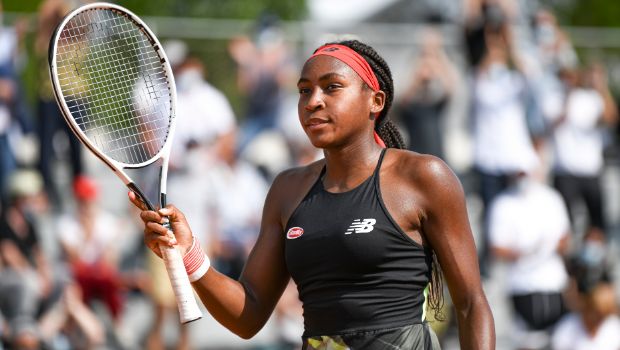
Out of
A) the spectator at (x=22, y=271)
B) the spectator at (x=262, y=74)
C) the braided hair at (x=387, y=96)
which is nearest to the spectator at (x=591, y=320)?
the spectator at (x=262, y=74)

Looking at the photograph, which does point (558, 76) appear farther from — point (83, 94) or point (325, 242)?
point (325, 242)

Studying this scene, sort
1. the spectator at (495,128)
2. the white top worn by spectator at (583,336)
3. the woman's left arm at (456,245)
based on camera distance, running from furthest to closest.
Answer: the spectator at (495,128), the white top worn by spectator at (583,336), the woman's left arm at (456,245)

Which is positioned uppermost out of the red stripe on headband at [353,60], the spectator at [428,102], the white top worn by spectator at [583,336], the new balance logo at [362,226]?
the red stripe on headband at [353,60]

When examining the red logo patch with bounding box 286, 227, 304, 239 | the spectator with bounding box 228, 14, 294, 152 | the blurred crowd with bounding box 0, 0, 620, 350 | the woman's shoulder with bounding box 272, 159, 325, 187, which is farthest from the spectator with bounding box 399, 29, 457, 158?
the red logo patch with bounding box 286, 227, 304, 239

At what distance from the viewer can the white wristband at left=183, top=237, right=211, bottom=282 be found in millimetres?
3609

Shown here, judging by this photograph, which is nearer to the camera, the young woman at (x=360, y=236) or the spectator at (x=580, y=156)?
the young woman at (x=360, y=236)

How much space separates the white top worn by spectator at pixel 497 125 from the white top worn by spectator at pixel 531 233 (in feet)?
2.22

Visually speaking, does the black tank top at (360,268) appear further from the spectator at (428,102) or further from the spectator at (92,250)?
the spectator at (428,102)

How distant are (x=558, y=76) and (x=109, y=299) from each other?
231 inches

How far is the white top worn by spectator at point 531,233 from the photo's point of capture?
9.21 m

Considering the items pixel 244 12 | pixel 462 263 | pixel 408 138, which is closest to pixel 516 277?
pixel 408 138

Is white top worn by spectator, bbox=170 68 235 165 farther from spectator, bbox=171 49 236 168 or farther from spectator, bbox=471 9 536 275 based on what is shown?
spectator, bbox=471 9 536 275

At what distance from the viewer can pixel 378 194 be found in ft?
11.6

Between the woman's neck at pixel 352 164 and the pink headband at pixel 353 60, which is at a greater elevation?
the pink headband at pixel 353 60
